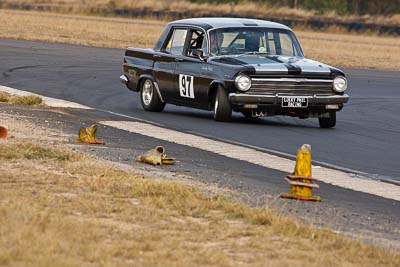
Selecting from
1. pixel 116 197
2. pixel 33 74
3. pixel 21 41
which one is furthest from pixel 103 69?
pixel 116 197

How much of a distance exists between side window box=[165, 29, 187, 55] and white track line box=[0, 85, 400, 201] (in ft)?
4.50

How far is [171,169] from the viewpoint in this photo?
11930 mm

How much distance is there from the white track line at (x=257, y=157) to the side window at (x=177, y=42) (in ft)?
6.71

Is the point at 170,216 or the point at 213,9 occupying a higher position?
the point at 170,216

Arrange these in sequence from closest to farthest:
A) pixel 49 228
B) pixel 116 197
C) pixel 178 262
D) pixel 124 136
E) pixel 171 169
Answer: pixel 178 262 < pixel 49 228 < pixel 116 197 < pixel 171 169 < pixel 124 136

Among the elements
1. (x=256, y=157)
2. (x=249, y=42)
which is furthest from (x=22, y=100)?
(x=256, y=157)

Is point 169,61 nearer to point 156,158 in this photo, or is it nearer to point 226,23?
point 226,23

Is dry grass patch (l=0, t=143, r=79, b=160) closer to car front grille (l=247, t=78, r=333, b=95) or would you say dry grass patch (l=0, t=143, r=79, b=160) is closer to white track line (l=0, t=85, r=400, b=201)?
white track line (l=0, t=85, r=400, b=201)

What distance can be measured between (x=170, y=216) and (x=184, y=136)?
21.1 ft

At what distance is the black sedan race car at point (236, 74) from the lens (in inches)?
655

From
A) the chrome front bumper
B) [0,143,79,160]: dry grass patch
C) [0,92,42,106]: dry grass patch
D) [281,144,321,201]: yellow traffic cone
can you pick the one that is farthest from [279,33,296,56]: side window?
[281,144,321,201]: yellow traffic cone

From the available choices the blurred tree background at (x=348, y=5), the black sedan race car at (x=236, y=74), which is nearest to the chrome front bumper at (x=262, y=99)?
the black sedan race car at (x=236, y=74)

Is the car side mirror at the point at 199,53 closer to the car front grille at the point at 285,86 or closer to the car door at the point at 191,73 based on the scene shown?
the car door at the point at 191,73

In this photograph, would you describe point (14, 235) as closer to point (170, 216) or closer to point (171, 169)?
point (170, 216)
